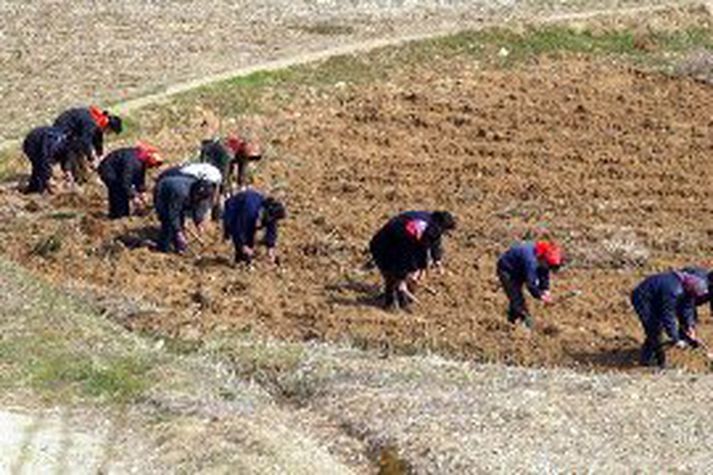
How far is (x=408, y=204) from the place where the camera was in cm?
2494

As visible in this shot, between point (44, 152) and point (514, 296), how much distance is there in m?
7.98

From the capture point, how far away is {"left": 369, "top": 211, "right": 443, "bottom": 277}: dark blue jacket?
19.7 meters

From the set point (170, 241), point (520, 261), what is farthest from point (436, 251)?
point (170, 241)

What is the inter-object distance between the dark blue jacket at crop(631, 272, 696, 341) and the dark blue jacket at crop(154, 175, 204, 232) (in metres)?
6.36

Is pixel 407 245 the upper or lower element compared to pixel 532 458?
upper

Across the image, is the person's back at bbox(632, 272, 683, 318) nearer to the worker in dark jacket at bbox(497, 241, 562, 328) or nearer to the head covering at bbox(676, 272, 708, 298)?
the head covering at bbox(676, 272, 708, 298)

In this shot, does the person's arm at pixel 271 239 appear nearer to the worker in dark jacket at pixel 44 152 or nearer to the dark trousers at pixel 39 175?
the worker in dark jacket at pixel 44 152

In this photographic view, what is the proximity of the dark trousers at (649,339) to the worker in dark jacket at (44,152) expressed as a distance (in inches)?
372

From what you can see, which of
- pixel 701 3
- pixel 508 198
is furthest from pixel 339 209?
pixel 701 3

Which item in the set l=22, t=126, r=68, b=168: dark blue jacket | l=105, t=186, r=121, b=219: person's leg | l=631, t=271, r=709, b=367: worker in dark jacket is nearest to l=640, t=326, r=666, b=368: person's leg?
l=631, t=271, r=709, b=367: worker in dark jacket

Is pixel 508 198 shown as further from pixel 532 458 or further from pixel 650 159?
pixel 532 458

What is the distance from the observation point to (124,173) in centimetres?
2272

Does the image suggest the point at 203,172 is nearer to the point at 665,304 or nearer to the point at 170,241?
the point at 170,241

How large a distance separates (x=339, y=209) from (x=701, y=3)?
17.3m
